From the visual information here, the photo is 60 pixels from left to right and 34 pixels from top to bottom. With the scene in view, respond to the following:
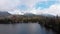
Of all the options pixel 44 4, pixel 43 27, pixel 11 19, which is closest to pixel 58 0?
pixel 44 4

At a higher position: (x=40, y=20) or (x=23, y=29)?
(x=40, y=20)

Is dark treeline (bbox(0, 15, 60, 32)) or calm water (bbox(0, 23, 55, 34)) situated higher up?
dark treeline (bbox(0, 15, 60, 32))

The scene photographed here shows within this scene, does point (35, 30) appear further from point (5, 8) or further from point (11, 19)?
point (5, 8)

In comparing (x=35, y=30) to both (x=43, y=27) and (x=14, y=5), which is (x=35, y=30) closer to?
(x=43, y=27)

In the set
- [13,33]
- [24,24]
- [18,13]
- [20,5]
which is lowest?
[13,33]

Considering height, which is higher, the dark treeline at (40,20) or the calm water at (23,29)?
the dark treeline at (40,20)

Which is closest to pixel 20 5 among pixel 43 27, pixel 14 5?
pixel 14 5

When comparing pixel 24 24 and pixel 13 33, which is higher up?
pixel 24 24
